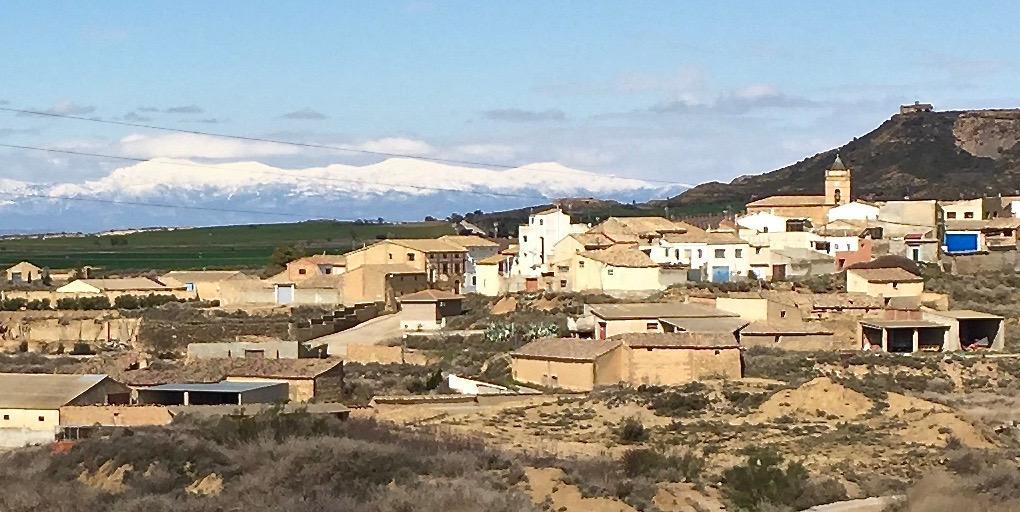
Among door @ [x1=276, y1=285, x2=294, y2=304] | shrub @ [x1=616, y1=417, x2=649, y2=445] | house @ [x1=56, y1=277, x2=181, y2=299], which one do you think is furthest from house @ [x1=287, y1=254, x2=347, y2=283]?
shrub @ [x1=616, y1=417, x2=649, y2=445]

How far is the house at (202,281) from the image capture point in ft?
238

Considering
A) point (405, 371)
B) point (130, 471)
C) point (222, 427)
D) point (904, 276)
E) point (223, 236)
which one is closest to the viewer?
point (130, 471)

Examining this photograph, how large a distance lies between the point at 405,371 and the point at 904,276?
62.6ft

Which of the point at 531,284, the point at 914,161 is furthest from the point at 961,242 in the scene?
the point at 914,161

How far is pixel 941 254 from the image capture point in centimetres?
6312

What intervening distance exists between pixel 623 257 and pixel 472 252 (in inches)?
695

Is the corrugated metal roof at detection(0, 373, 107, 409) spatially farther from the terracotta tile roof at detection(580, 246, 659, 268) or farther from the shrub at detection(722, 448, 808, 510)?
the terracotta tile roof at detection(580, 246, 659, 268)

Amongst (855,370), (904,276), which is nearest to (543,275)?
(904,276)

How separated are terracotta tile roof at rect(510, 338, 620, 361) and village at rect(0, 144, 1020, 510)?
12cm

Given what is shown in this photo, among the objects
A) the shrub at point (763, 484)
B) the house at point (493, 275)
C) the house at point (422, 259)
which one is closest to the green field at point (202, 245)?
the house at point (422, 259)

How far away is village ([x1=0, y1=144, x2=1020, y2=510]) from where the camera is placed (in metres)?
34.2

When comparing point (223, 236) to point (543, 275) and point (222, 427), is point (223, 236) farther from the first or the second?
point (222, 427)

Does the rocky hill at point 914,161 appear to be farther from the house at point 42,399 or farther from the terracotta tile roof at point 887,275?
the house at point 42,399

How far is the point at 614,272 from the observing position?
192ft
